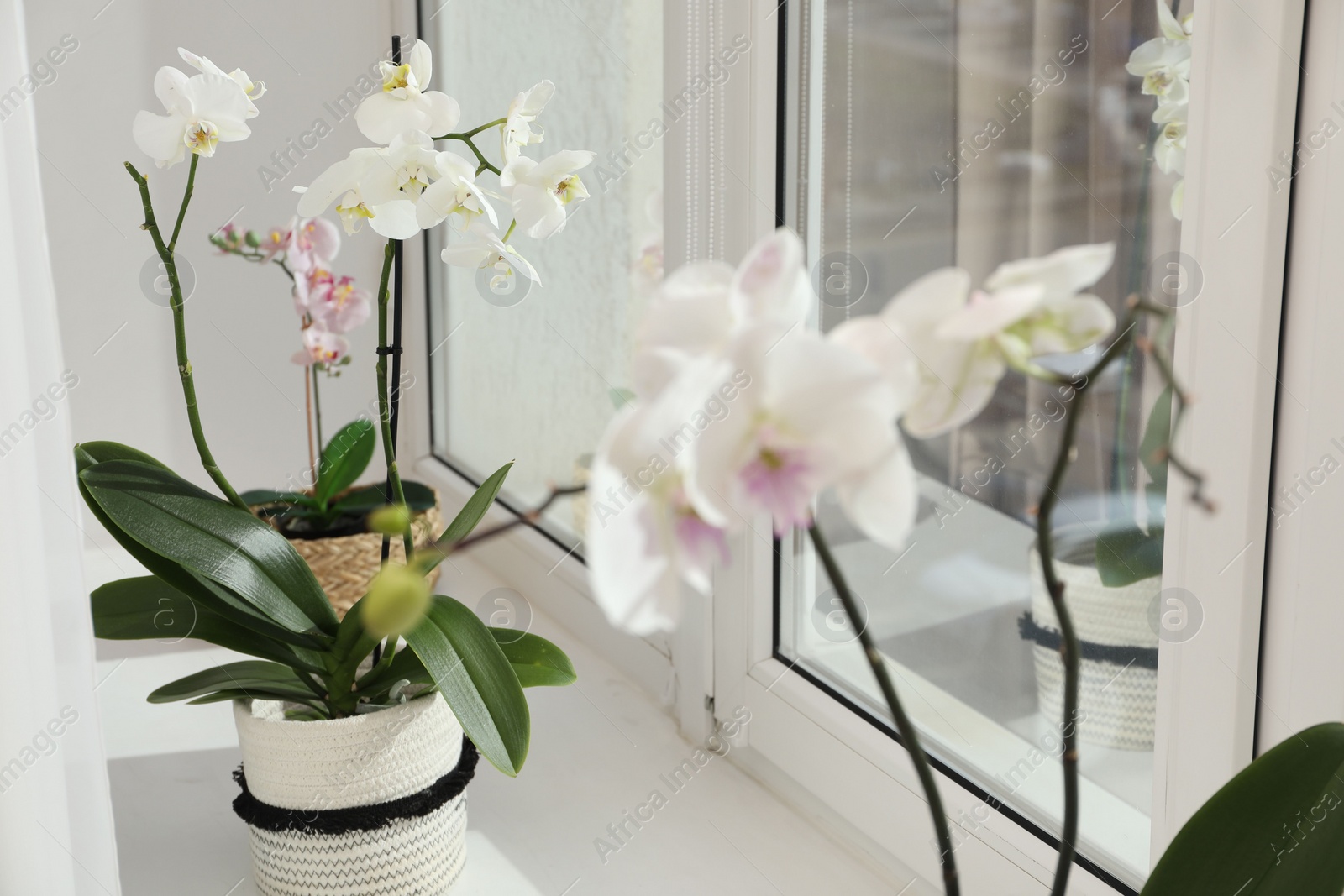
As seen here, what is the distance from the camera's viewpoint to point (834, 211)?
115 centimetres

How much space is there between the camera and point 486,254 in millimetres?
887

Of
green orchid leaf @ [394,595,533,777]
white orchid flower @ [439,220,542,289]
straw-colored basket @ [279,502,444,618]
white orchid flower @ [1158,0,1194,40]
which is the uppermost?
white orchid flower @ [1158,0,1194,40]

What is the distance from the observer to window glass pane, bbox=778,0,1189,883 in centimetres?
85

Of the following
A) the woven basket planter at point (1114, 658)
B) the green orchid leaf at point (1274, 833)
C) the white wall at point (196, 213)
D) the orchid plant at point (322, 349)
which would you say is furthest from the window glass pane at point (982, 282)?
the white wall at point (196, 213)

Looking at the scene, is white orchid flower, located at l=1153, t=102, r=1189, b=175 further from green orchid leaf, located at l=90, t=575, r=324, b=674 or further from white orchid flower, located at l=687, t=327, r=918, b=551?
green orchid leaf, located at l=90, t=575, r=324, b=674

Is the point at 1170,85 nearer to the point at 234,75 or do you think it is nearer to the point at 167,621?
the point at 234,75

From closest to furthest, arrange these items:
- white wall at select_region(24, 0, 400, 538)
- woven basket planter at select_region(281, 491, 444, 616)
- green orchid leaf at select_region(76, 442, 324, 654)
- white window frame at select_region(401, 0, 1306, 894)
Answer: white window frame at select_region(401, 0, 1306, 894) → green orchid leaf at select_region(76, 442, 324, 654) → woven basket planter at select_region(281, 491, 444, 616) → white wall at select_region(24, 0, 400, 538)

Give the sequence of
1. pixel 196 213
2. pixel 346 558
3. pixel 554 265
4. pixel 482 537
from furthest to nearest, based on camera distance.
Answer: pixel 196 213
pixel 554 265
pixel 346 558
pixel 482 537

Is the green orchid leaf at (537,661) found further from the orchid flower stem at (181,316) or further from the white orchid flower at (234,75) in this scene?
the white orchid flower at (234,75)

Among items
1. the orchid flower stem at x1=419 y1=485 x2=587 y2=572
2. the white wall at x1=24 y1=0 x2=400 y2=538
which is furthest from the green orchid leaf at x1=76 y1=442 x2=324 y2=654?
the white wall at x1=24 y1=0 x2=400 y2=538

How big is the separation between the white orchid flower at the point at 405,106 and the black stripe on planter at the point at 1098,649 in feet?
1.95

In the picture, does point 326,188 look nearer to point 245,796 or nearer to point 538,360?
point 245,796

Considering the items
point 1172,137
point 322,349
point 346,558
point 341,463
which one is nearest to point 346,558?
point 346,558

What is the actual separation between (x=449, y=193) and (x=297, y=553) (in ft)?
1.15
